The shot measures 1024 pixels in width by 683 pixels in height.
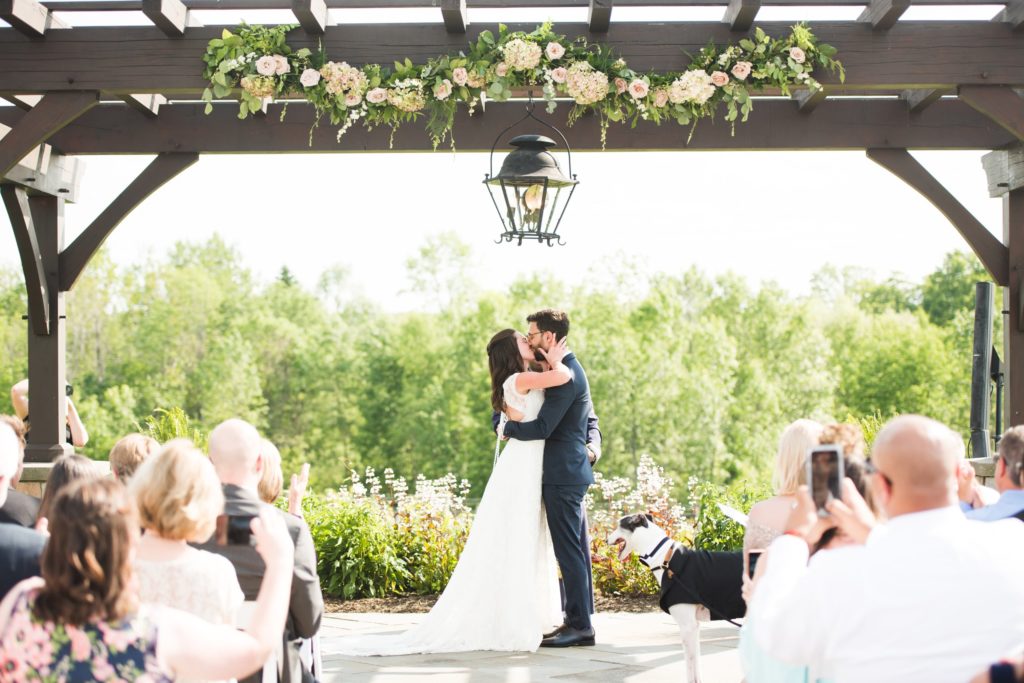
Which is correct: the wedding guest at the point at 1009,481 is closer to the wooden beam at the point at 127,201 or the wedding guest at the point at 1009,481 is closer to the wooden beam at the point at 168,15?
the wooden beam at the point at 168,15

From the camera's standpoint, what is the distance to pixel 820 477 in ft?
8.15

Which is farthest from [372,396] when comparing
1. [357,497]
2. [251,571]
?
[251,571]

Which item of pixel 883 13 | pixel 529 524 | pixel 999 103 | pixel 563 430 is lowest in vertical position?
pixel 529 524

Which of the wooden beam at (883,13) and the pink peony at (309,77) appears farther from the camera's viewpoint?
the pink peony at (309,77)

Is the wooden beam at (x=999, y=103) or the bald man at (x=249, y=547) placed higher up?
the wooden beam at (x=999, y=103)

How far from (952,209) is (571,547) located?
329 cm

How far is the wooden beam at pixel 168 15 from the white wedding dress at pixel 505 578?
237 centimetres

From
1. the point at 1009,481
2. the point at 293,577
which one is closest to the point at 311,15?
the point at 293,577

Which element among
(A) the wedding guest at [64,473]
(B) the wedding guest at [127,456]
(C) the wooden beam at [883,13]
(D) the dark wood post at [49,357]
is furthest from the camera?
(D) the dark wood post at [49,357]

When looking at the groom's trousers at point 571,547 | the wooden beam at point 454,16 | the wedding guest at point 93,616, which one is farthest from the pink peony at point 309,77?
the wedding guest at point 93,616

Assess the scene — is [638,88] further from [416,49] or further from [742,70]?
[416,49]

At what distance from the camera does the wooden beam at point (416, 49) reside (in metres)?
5.66

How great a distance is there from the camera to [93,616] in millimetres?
2141

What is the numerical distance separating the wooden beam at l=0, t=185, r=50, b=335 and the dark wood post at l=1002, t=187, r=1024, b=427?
19.6 feet
